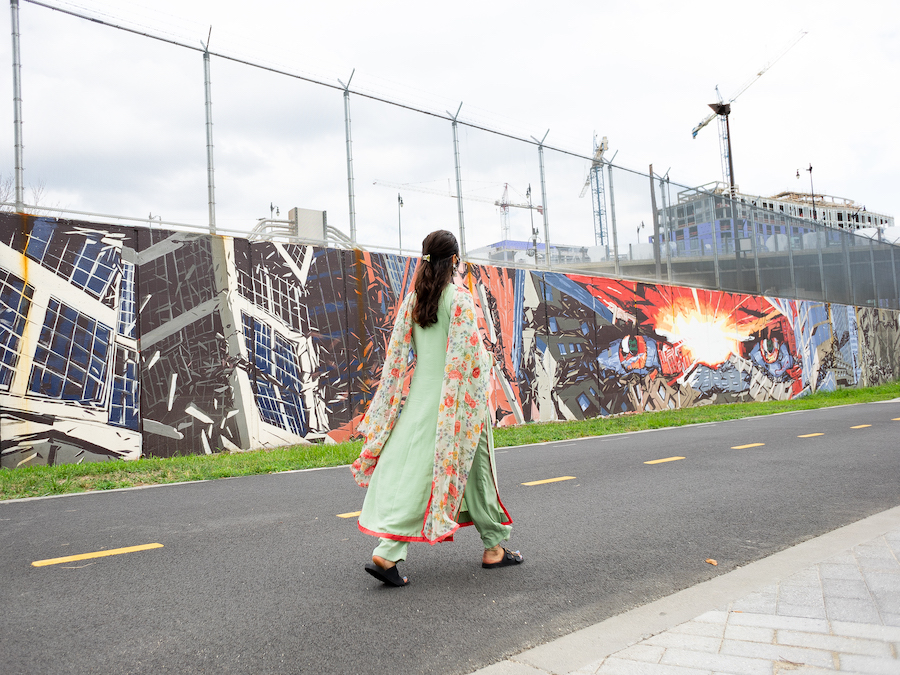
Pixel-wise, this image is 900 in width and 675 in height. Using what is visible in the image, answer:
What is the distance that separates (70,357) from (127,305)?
1070 millimetres

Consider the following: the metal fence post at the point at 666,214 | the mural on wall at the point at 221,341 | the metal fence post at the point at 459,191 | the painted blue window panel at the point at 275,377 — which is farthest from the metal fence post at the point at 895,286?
the painted blue window panel at the point at 275,377

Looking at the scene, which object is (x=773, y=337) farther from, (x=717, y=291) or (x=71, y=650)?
(x=71, y=650)

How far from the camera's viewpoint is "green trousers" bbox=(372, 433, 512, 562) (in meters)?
3.94

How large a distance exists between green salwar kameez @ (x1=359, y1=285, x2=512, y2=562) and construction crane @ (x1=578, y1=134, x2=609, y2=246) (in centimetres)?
1498

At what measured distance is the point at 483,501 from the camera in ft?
13.0

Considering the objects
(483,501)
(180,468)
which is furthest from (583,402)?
(483,501)

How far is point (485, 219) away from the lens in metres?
15.4

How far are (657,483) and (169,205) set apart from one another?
322 inches

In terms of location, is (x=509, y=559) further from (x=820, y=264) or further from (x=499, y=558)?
(x=820, y=264)

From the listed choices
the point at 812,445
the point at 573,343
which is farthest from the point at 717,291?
the point at 812,445

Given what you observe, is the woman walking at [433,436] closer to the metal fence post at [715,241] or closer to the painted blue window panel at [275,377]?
the painted blue window panel at [275,377]

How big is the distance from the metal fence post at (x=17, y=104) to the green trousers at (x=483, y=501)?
8318 millimetres

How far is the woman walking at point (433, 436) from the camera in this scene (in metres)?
3.68

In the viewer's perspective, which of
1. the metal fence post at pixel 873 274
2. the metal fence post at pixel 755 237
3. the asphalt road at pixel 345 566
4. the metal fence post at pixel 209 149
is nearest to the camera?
the asphalt road at pixel 345 566
